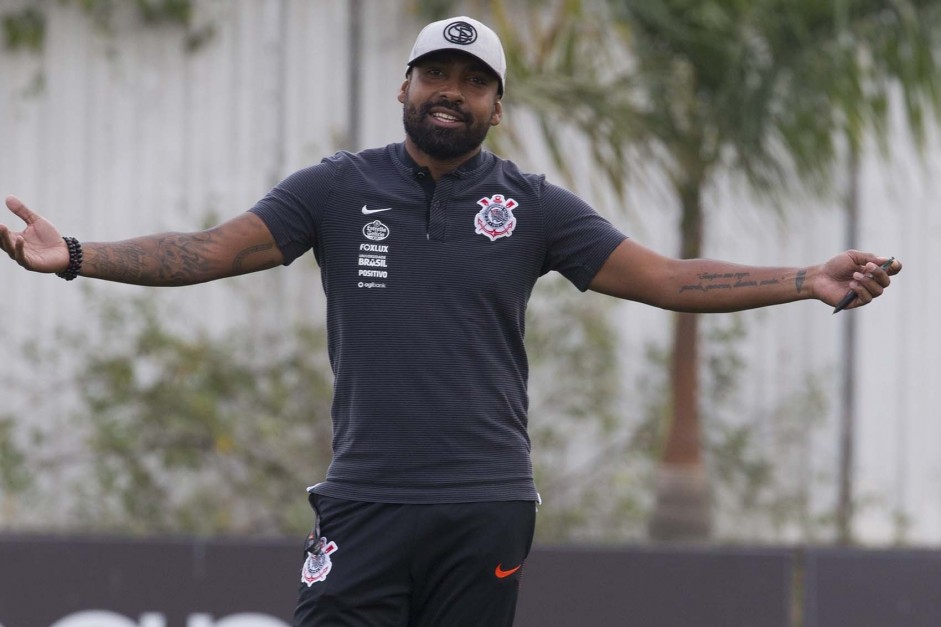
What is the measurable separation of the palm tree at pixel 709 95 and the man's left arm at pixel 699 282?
358 centimetres

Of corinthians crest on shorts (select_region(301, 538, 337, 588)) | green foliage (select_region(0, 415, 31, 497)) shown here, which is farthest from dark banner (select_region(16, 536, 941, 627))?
corinthians crest on shorts (select_region(301, 538, 337, 588))

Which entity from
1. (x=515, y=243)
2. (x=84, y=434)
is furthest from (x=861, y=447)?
(x=515, y=243)

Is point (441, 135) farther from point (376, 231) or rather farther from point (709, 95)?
point (709, 95)

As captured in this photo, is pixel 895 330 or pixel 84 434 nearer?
pixel 84 434

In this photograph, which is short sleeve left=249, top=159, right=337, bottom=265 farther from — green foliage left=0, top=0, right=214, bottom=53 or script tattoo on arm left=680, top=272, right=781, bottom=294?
green foliage left=0, top=0, right=214, bottom=53

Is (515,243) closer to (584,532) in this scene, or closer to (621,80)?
(621,80)

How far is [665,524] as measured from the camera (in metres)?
7.36

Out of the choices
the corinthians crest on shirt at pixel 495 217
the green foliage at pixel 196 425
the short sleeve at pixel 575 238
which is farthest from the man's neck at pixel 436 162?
the green foliage at pixel 196 425

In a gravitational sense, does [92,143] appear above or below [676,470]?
above

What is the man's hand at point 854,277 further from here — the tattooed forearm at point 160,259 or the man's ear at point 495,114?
the tattooed forearm at point 160,259

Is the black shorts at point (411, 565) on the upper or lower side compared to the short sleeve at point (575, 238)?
lower

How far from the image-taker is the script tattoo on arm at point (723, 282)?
11.0 ft

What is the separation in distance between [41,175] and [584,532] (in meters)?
4.00

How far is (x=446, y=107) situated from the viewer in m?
3.31
